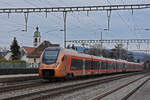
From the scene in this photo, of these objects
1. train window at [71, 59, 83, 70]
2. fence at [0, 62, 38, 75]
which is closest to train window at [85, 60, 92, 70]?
train window at [71, 59, 83, 70]

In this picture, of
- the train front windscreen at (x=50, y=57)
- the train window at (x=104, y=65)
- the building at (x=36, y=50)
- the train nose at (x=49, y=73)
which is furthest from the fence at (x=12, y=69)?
the building at (x=36, y=50)

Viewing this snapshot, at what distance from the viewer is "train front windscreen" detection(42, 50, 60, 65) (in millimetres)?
25203

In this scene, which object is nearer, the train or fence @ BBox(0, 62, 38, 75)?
the train

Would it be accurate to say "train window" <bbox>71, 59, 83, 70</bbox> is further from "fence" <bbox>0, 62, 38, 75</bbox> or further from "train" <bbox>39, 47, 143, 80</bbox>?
"fence" <bbox>0, 62, 38, 75</bbox>

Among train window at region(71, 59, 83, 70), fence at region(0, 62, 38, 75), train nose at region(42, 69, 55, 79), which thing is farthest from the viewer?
fence at region(0, 62, 38, 75)

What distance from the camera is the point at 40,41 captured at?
4626 inches

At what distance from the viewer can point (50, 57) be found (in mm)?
25500

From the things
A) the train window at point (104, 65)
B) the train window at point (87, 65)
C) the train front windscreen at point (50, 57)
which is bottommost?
the train window at point (104, 65)

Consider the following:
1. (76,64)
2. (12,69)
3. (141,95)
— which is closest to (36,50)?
(12,69)

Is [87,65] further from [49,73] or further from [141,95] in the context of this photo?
[141,95]

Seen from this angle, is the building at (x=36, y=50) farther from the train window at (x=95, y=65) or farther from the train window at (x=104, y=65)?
the train window at (x=95, y=65)

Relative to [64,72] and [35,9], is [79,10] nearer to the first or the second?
[35,9]

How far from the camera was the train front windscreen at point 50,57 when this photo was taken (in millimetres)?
25203

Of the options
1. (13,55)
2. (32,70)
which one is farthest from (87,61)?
(13,55)
